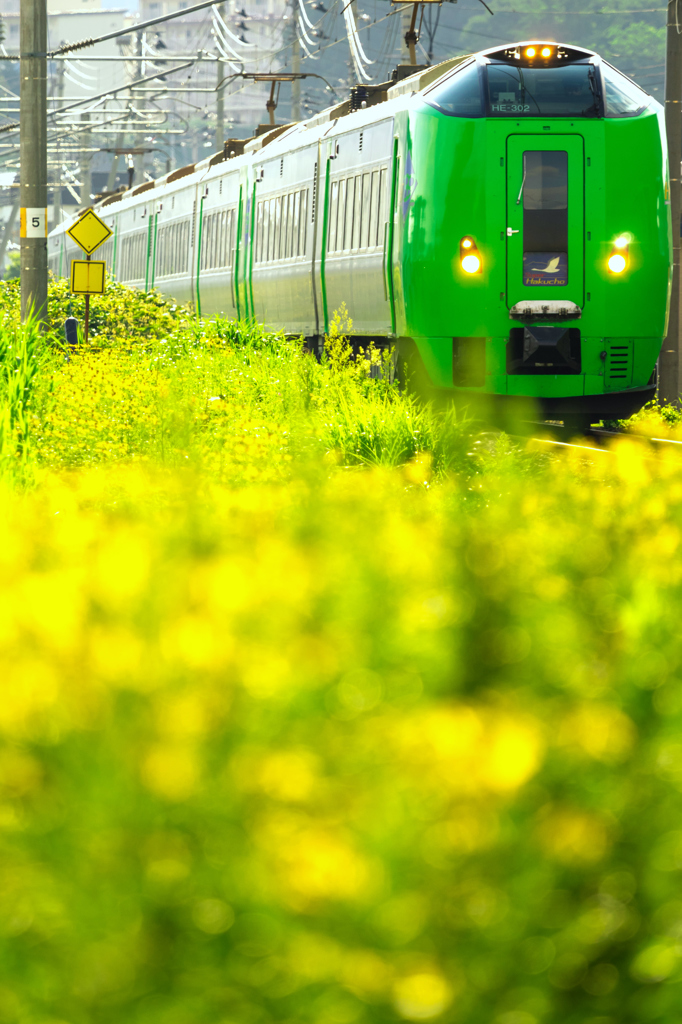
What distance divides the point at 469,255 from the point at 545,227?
70 cm

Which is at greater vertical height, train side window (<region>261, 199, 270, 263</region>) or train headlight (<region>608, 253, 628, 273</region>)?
train side window (<region>261, 199, 270, 263</region>)

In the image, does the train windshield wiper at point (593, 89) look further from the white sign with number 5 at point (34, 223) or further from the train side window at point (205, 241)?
the train side window at point (205, 241)

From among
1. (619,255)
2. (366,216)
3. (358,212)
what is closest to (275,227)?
(358,212)

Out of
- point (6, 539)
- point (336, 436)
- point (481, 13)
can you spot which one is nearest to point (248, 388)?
point (336, 436)

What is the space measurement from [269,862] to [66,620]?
2.79 ft

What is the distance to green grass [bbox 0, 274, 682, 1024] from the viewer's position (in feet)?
7.13

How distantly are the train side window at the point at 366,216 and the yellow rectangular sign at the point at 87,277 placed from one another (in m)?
6.45

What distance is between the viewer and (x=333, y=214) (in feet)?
54.9

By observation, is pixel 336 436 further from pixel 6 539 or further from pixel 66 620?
pixel 66 620

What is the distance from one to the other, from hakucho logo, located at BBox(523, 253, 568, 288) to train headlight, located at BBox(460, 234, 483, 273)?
0.43m

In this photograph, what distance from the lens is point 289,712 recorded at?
2.50 m

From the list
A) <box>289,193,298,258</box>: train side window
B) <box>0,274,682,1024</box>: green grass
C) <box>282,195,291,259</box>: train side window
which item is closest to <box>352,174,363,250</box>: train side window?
<box>289,193,298,258</box>: train side window

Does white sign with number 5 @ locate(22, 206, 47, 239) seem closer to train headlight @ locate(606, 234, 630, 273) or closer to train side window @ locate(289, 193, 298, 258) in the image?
train side window @ locate(289, 193, 298, 258)

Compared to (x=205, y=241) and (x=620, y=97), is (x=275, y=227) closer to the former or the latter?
(x=205, y=241)
